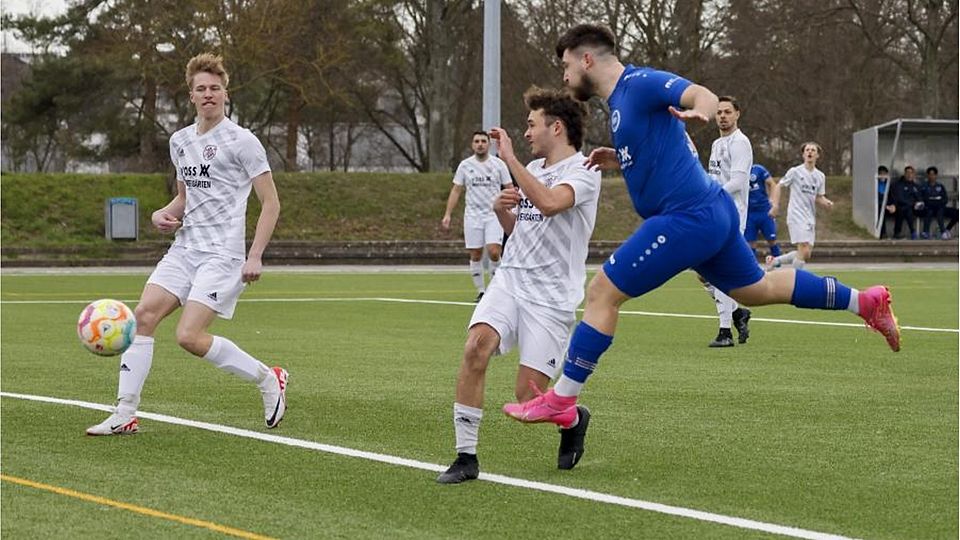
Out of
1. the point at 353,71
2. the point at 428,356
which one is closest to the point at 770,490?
the point at 428,356

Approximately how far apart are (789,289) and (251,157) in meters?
3.19

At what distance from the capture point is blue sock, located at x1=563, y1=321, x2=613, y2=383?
7.25 meters

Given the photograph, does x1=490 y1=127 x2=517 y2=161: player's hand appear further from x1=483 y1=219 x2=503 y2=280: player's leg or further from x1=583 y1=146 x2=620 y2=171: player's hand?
x1=483 y1=219 x2=503 y2=280: player's leg

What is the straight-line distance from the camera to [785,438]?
337 inches

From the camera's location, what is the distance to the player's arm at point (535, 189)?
7148 mm

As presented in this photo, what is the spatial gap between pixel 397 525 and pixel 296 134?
50.5m

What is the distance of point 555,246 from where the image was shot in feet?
24.8

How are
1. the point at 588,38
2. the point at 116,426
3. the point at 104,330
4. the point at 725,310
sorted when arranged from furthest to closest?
1. the point at 725,310
2. the point at 116,426
3. the point at 104,330
4. the point at 588,38

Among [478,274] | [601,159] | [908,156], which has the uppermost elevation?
[908,156]

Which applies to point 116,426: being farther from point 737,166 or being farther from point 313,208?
point 313,208

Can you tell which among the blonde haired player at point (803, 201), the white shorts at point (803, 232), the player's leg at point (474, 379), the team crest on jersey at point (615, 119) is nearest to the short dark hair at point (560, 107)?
the team crest on jersey at point (615, 119)

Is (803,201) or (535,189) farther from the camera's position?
(803,201)

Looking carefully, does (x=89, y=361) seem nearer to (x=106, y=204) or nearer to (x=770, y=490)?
(x=770, y=490)

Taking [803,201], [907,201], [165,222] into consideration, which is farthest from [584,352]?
[907,201]
